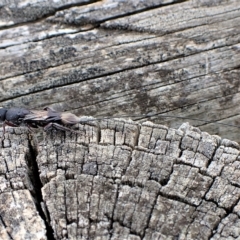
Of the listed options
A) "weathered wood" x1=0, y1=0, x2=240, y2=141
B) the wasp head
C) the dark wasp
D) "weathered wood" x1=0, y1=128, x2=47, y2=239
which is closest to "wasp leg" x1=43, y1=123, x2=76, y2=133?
the dark wasp

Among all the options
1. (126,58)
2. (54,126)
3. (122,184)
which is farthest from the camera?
(126,58)

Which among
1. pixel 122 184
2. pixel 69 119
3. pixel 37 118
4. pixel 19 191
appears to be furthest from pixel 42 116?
pixel 122 184

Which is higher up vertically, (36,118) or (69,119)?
(36,118)

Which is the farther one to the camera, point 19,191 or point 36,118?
point 36,118

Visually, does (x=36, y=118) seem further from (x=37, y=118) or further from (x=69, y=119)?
(x=69, y=119)

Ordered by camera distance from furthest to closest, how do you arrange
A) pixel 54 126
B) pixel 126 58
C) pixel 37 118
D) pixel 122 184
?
pixel 126 58 → pixel 37 118 → pixel 54 126 → pixel 122 184

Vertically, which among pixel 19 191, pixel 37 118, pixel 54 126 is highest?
pixel 37 118

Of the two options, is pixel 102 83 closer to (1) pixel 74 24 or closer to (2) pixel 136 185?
(1) pixel 74 24

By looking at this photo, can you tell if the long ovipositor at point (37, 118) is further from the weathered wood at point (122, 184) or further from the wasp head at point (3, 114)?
the weathered wood at point (122, 184)
